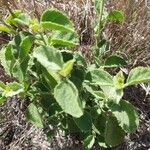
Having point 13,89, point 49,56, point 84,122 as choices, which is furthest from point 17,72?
point 84,122

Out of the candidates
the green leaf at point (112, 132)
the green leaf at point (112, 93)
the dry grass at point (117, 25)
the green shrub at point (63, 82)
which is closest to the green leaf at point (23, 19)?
the green shrub at point (63, 82)

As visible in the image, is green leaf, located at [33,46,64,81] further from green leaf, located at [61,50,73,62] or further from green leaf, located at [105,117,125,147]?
green leaf, located at [105,117,125,147]

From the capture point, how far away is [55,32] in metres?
1.42

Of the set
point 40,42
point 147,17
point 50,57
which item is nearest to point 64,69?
point 50,57

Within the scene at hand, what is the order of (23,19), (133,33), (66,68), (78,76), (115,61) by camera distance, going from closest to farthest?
(66,68) < (23,19) < (78,76) < (115,61) < (133,33)

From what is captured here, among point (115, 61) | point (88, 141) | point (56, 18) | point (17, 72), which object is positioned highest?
point (56, 18)

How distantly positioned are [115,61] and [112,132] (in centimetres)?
26

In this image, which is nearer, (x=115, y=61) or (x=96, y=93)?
(x=96, y=93)

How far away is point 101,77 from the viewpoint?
1351 mm

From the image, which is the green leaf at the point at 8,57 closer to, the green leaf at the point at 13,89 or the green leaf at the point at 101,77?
the green leaf at the point at 13,89

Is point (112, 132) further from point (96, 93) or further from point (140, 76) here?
point (140, 76)

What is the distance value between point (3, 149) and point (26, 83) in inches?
22.2

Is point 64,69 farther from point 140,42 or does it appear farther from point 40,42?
point 140,42

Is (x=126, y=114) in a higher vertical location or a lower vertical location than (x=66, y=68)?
lower
